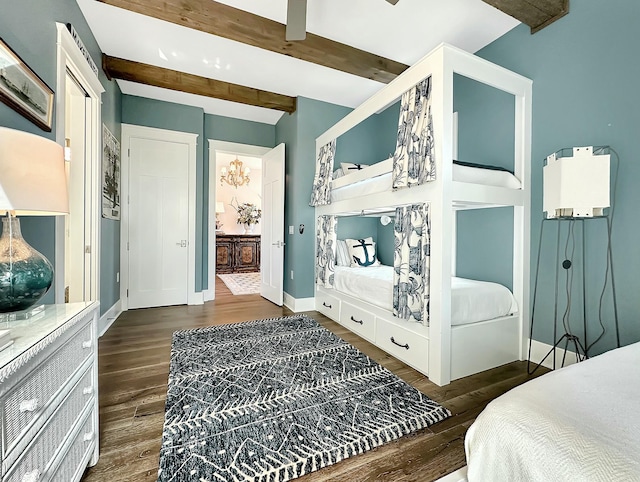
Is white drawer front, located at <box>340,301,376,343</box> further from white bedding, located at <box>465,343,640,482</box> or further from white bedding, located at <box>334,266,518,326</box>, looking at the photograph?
white bedding, located at <box>465,343,640,482</box>

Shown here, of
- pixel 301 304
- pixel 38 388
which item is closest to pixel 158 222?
pixel 301 304

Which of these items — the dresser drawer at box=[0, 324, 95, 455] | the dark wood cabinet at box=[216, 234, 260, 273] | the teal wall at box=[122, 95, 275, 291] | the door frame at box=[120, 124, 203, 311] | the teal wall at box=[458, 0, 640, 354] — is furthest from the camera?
the dark wood cabinet at box=[216, 234, 260, 273]

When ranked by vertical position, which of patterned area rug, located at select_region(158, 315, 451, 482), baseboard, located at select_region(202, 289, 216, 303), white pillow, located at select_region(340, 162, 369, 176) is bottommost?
patterned area rug, located at select_region(158, 315, 451, 482)

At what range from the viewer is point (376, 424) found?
5.02 ft

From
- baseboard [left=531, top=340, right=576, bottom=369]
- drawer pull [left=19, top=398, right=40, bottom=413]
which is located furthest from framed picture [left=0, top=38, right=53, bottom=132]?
baseboard [left=531, top=340, right=576, bottom=369]

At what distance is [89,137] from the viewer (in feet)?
8.67

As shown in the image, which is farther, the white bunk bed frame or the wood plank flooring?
the white bunk bed frame

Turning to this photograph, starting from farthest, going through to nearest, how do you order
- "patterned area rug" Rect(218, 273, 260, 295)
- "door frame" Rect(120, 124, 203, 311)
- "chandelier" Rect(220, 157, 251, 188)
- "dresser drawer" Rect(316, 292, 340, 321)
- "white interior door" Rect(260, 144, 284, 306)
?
"chandelier" Rect(220, 157, 251, 188), "patterned area rug" Rect(218, 273, 260, 295), "white interior door" Rect(260, 144, 284, 306), "door frame" Rect(120, 124, 203, 311), "dresser drawer" Rect(316, 292, 340, 321)

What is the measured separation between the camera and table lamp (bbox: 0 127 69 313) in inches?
32.8

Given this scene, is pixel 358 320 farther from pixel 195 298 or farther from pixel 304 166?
pixel 195 298

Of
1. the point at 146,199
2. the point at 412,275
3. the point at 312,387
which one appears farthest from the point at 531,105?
the point at 146,199

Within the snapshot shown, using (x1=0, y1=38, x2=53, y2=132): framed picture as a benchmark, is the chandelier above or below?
above

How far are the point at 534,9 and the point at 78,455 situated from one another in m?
3.72

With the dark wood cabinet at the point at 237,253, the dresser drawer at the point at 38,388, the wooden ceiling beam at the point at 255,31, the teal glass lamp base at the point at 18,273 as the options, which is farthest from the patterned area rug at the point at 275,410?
Answer: the dark wood cabinet at the point at 237,253
